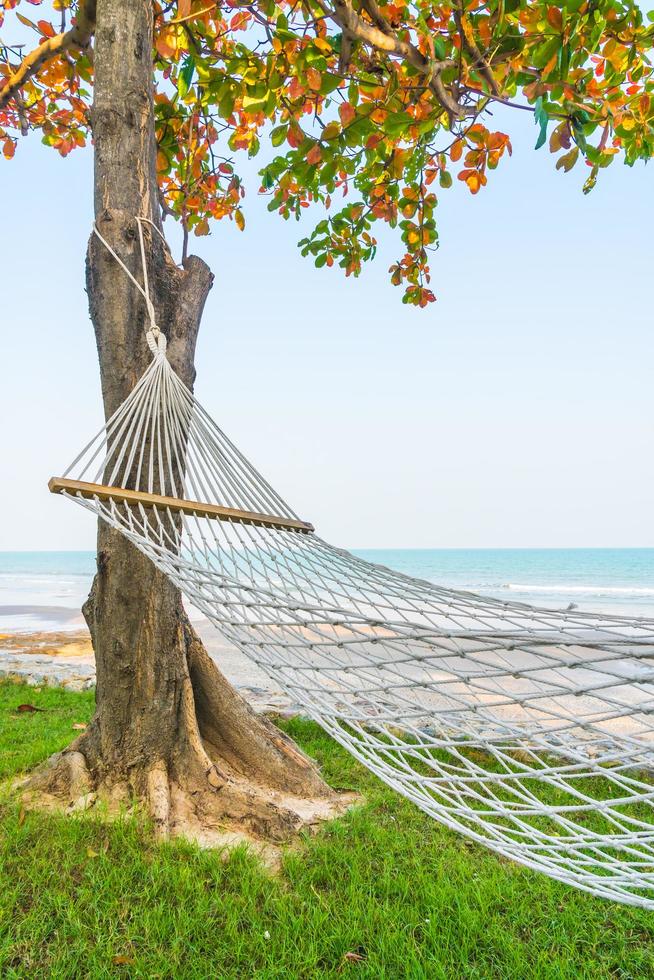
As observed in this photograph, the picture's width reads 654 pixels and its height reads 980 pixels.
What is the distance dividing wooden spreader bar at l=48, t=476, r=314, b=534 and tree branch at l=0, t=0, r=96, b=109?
1.58 m

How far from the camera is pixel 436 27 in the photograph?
2127 millimetres

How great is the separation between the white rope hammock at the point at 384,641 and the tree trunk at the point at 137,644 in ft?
0.45

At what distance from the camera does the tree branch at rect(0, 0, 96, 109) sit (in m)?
1.71

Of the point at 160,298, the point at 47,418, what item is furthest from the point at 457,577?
the point at 160,298

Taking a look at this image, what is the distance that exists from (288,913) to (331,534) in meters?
27.2

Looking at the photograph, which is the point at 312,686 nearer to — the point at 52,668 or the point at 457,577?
the point at 52,668

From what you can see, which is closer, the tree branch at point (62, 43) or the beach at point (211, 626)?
the tree branch at point (62, 43)

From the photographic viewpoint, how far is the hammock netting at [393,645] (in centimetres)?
79

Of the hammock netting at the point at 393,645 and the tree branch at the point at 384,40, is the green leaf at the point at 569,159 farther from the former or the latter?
the hammock netting at the point at 393,645

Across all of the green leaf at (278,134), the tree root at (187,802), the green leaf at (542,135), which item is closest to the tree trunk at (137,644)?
the tree root at (187,802)

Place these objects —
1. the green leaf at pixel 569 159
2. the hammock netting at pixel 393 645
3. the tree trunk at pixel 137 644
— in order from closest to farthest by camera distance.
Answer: the hammock netting at pixel 393 645 → the tree trunk at pixel 137 644 → the green leaf at pixel 569 159

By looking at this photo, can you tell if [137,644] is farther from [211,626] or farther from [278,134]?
[211,626]

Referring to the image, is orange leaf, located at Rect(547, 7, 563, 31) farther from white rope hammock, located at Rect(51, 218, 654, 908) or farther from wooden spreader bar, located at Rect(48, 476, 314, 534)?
wooden spreader bar, located at Rect(48, 476, 314, 534)

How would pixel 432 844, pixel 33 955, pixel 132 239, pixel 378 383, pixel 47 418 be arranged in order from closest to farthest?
pixel 33 955 < pixel 432 844 < pixel 132 239 < pixel 47 418 < pixel 378 383
